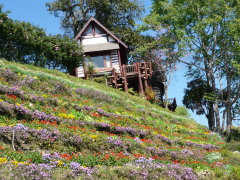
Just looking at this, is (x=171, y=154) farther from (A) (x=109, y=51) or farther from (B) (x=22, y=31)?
(A) (x=109, y=51)

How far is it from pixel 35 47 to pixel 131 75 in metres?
12.1

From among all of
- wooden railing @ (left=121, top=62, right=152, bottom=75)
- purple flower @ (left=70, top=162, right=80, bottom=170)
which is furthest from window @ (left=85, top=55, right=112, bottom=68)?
purple flower @ (left=70, top=162, right=80, bottom=170)

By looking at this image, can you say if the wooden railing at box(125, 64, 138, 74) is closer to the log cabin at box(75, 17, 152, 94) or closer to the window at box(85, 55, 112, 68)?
the log cabin at box(75, 17, 152, 94)

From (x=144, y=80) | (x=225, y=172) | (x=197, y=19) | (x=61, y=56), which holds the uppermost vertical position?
(x=197, y=19)

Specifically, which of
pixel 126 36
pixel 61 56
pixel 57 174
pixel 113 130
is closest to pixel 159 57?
pixel 126 36

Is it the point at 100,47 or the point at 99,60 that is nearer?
the point at 100,47

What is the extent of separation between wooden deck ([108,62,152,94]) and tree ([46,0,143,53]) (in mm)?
12117

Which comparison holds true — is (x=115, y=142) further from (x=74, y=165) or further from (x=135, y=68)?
(x=135, y=68)

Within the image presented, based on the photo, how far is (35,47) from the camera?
34.0 meters

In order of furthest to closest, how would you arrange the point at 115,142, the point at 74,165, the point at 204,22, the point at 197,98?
the point at 197,98 < the point at 204,22 < the point at 115,142 < the point at 74,165

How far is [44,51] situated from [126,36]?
2011 cm

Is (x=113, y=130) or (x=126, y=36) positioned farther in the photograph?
(x=126, y=36)

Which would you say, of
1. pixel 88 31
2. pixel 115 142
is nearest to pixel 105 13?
pixel 88 31

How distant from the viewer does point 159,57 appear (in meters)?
49.1
